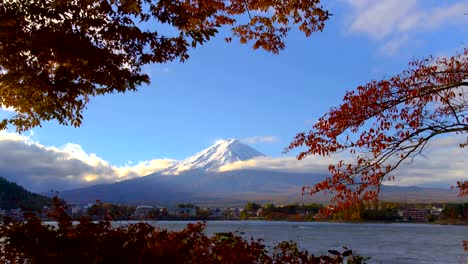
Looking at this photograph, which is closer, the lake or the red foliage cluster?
the red foliage cluster

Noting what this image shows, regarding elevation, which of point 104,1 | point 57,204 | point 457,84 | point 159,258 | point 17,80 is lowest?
point 159,258

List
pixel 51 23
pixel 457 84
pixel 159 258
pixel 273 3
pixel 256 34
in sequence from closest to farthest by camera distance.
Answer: pixel 159 258 < pixel 457 84 < pixel 51 23 < pixel 273 3 < pixel 256 34

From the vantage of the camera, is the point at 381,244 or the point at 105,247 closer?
the point at 105,247

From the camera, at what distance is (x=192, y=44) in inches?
370

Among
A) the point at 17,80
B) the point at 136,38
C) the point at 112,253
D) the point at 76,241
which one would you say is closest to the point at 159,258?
the point at 112,253

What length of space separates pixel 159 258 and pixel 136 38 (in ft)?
18.1

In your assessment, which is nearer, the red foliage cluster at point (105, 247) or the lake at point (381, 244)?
the red foliage cluster at point (105, 247)

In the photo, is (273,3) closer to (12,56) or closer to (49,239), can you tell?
(12,56)

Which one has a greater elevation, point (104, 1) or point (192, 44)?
point (104, 1)

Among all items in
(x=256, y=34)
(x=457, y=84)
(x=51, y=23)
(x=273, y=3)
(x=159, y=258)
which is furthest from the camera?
(x=256, y=34)

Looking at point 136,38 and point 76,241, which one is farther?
point 136,38

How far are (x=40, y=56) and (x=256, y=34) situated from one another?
4.35 m

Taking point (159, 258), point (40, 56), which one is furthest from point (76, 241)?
point (40, 56)

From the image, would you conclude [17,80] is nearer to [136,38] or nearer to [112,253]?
[136,38]
